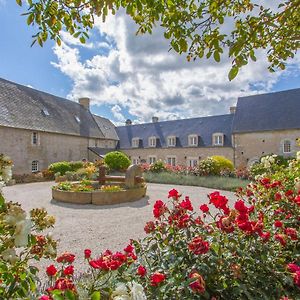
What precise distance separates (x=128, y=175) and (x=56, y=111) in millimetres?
16123

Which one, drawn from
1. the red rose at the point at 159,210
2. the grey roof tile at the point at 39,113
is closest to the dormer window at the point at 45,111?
the grey roof tile at the point at 39,113

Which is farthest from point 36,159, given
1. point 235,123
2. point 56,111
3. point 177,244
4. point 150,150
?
point 177,244

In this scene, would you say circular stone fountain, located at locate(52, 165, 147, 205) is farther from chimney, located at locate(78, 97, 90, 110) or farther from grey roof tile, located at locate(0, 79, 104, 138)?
chimney, located at locate(78, 97, 90, 110)

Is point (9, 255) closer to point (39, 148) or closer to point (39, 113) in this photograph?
point (39, 148)

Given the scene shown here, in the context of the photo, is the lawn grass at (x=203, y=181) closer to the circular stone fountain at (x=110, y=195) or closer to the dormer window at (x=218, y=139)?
the circular stone fountain at (x=110, y=195)

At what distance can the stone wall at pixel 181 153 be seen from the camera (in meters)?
22.4

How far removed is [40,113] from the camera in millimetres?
20578

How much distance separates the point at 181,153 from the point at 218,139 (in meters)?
4.05

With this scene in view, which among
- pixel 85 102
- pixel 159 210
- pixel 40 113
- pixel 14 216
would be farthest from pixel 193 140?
pixel 14 216

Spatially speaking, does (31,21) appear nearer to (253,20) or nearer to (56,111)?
(253,20)

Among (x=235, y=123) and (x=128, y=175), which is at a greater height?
(x=235, y=123)

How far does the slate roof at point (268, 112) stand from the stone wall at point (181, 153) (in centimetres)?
238

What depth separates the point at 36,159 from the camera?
1916 cm

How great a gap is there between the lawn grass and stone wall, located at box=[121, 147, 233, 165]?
23.8ft
